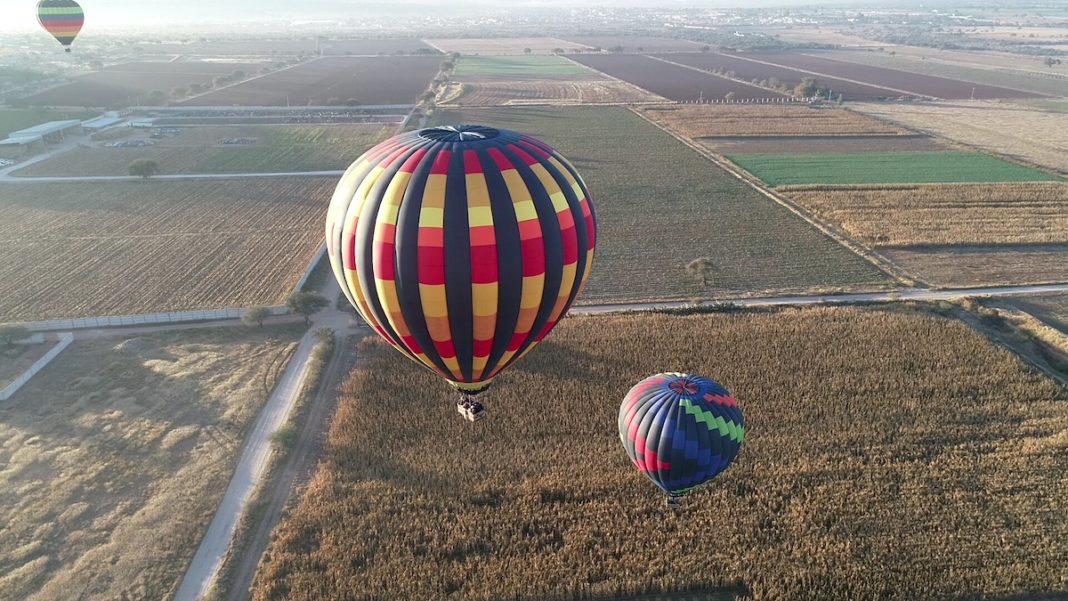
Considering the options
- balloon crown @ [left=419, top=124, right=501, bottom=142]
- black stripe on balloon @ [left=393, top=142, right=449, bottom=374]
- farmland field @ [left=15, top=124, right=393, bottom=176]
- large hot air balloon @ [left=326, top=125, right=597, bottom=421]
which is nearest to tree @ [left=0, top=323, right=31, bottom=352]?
large hot air balloon @ [left=326, top=125, right=597, bottom=421]

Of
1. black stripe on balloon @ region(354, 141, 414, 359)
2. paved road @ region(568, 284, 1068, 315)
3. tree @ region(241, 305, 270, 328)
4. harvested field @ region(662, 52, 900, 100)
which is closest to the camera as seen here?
black stripe on balloon @ region(354, 141, 414, 359)

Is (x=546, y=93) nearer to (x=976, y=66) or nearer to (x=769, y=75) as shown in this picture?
(x=769, y=75)

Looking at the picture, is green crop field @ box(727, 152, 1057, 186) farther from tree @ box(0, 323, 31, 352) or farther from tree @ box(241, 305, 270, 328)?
tree @ box(0, 323, 31, 352)

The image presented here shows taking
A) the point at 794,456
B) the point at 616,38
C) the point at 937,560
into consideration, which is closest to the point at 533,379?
the point at 794,456

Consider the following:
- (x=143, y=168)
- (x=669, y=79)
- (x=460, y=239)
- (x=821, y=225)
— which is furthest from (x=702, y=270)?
(x=669, y=79)

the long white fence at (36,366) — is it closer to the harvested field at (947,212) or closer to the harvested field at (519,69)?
the harvested field at (947,212)

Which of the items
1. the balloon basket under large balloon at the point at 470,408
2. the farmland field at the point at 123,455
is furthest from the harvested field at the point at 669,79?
the balloon basket under large balloon at the point at 470,408

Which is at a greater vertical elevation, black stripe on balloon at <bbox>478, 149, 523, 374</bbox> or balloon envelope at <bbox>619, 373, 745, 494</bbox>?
black stripe on balloon at <bbox>478, 149, 523, 374</bbox>
